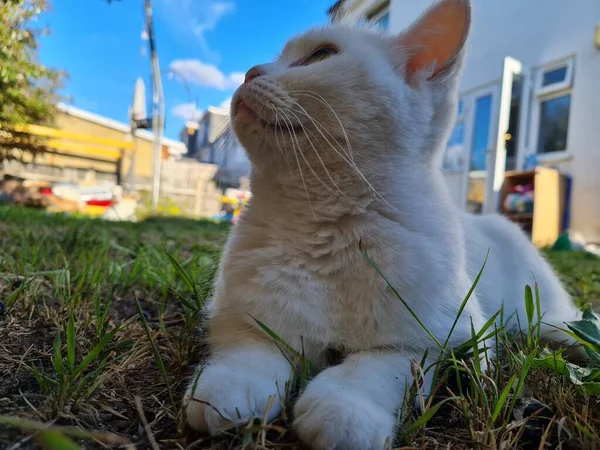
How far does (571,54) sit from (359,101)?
6.13 m

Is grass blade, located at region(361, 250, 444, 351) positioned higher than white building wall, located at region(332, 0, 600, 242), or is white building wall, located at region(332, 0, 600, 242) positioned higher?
white building wall, located at region(332, 0, 600, 242)

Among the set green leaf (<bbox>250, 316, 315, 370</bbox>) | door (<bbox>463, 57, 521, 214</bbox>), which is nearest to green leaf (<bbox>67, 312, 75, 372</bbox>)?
green leaf (<bbox>250, 316, 315, 370</bbox>)

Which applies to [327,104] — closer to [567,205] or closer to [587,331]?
[587,331]

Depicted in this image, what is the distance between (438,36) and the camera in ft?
3.84

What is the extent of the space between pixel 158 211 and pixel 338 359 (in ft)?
24.1

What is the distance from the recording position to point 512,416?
0.76 m

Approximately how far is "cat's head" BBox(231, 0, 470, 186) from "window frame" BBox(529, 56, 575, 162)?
18.8 ft

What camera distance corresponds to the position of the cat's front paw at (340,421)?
0.61 meters

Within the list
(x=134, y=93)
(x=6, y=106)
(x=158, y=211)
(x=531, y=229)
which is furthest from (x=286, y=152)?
(x=134, y=93)

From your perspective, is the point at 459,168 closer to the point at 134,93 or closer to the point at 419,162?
the point at 419,162

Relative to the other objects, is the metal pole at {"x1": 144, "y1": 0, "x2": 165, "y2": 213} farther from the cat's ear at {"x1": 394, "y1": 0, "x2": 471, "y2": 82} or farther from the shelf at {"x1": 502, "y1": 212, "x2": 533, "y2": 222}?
the cat's ear at {"x1": 394, "y1": 0, "x2": 471, "y2": 82}

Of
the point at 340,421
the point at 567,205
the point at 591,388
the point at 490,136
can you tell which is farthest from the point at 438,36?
the point at 567,205

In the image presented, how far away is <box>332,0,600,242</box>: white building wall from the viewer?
5512 mm

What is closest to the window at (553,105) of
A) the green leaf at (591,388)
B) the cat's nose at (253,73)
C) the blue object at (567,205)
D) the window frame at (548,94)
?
the window frame at (548,94)
